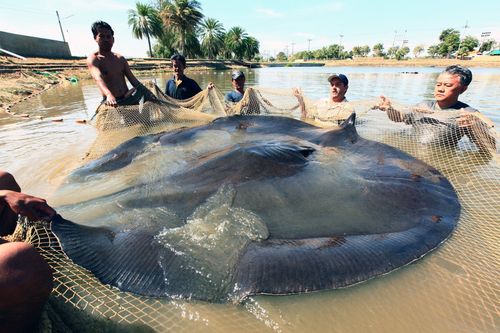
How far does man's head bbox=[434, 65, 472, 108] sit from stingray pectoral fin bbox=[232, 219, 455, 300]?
13.1 ft

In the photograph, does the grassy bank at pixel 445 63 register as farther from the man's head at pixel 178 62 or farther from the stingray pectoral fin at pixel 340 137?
the stingray pectoral fin at pixel 340 137

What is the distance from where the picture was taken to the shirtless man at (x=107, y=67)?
19.0ft

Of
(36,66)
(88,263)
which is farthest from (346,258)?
(36,66)

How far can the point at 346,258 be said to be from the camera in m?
2.25

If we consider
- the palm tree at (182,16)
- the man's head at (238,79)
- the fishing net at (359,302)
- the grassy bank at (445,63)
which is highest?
the palm tree at (182,16)

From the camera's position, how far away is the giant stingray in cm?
215

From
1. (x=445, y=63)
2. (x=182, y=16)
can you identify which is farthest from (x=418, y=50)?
(x=182, y=16)

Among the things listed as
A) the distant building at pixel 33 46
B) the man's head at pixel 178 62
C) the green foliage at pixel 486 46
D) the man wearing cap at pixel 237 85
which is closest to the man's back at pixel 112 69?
the man's head at pixel 178 62

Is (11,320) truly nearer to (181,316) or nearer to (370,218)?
(181,316)

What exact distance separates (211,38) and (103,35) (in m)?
69.7

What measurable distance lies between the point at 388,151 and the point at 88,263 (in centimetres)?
392

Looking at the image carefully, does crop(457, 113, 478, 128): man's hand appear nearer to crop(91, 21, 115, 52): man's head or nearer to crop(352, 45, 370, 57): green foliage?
crop(91, 21, 115, 52): man's head

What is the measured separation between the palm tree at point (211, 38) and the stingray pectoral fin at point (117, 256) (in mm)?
72145

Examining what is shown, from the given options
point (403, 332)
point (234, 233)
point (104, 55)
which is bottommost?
point (403, 332)
